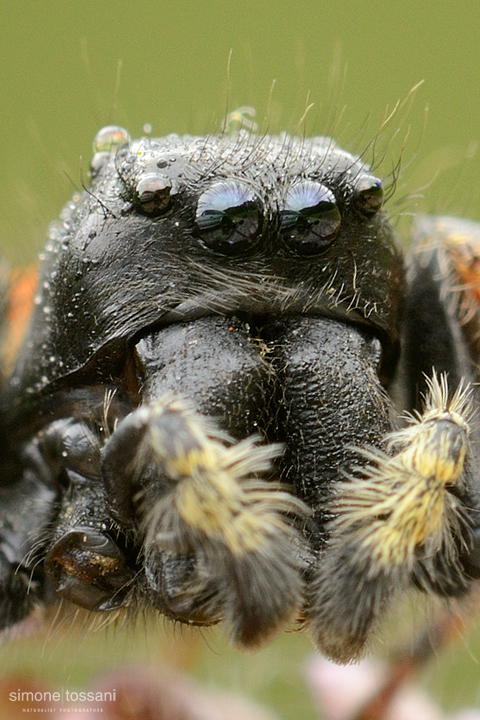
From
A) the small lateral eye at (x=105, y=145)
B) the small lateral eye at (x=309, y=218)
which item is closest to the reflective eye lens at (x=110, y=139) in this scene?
the small lateral eye at (x=105, y=145)

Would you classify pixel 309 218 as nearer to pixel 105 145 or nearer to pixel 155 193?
pixel 155 193

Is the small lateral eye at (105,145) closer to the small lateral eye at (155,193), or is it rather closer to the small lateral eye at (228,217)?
the small lateral eye at (155,193)

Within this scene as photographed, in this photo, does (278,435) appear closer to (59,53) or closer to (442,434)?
(442,434)

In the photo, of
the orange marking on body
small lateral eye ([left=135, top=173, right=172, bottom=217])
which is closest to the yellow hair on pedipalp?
small lateral eye ([left=135, top=173, right=172, bottom=217])

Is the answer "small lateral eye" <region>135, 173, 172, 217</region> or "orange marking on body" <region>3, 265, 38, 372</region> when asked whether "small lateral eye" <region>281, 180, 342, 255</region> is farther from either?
"orange marking on body" <region>3, 265, 38, 372</region>

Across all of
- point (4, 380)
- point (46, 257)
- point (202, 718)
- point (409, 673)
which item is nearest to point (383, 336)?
point (46, 257)
